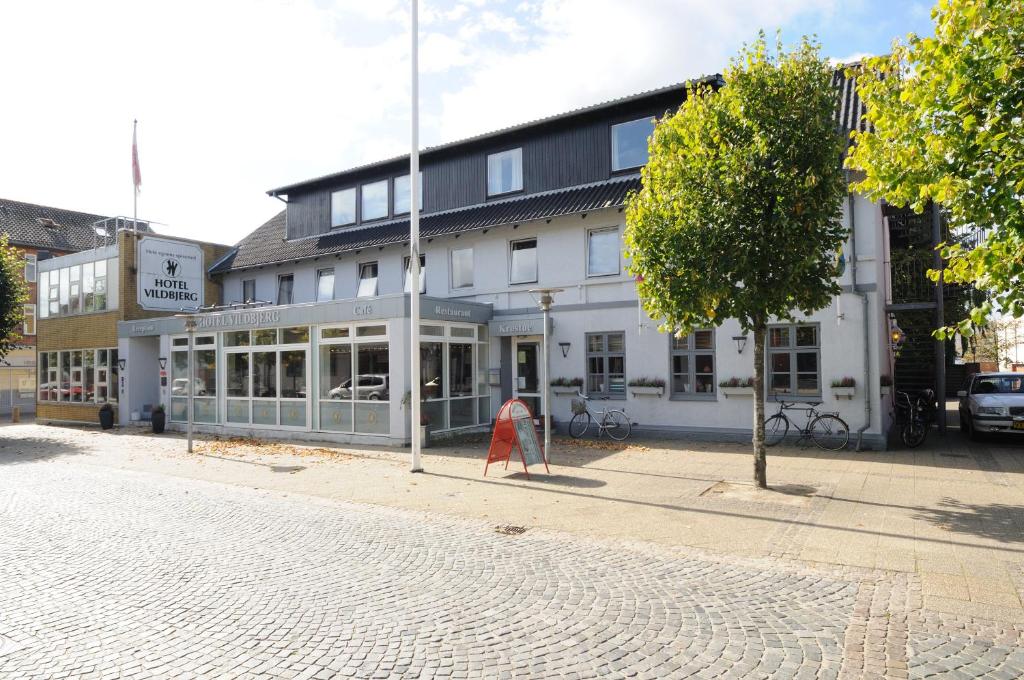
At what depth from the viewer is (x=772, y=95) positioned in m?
8.94

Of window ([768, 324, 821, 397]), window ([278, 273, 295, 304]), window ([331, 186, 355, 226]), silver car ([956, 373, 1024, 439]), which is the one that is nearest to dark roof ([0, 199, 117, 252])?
window ([278, 273, 295, 304])

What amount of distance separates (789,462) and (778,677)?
856 centimetres

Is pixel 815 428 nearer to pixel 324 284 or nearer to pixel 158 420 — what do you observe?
pixel 324 284

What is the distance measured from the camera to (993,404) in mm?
14109

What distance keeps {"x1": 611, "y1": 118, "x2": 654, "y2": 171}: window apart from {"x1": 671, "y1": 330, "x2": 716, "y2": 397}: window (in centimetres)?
475

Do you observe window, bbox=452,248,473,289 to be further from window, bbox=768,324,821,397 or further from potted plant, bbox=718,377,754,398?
window, bbox=768,324,821,397

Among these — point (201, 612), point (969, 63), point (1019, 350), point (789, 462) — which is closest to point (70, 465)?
point (201, 612)

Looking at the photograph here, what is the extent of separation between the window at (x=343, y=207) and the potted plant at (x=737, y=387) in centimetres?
1360

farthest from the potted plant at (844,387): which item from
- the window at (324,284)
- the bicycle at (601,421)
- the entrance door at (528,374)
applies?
the window at (324,284)

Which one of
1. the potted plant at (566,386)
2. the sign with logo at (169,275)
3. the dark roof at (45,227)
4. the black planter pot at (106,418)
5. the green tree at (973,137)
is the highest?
the dark roof at (45,227)

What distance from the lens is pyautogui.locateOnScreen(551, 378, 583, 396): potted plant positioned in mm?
16703

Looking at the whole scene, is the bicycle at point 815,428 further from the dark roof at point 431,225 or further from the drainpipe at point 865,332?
the dark roof at point 431,225

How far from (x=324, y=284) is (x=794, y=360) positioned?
1486cm

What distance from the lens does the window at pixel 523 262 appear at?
1781 cm
